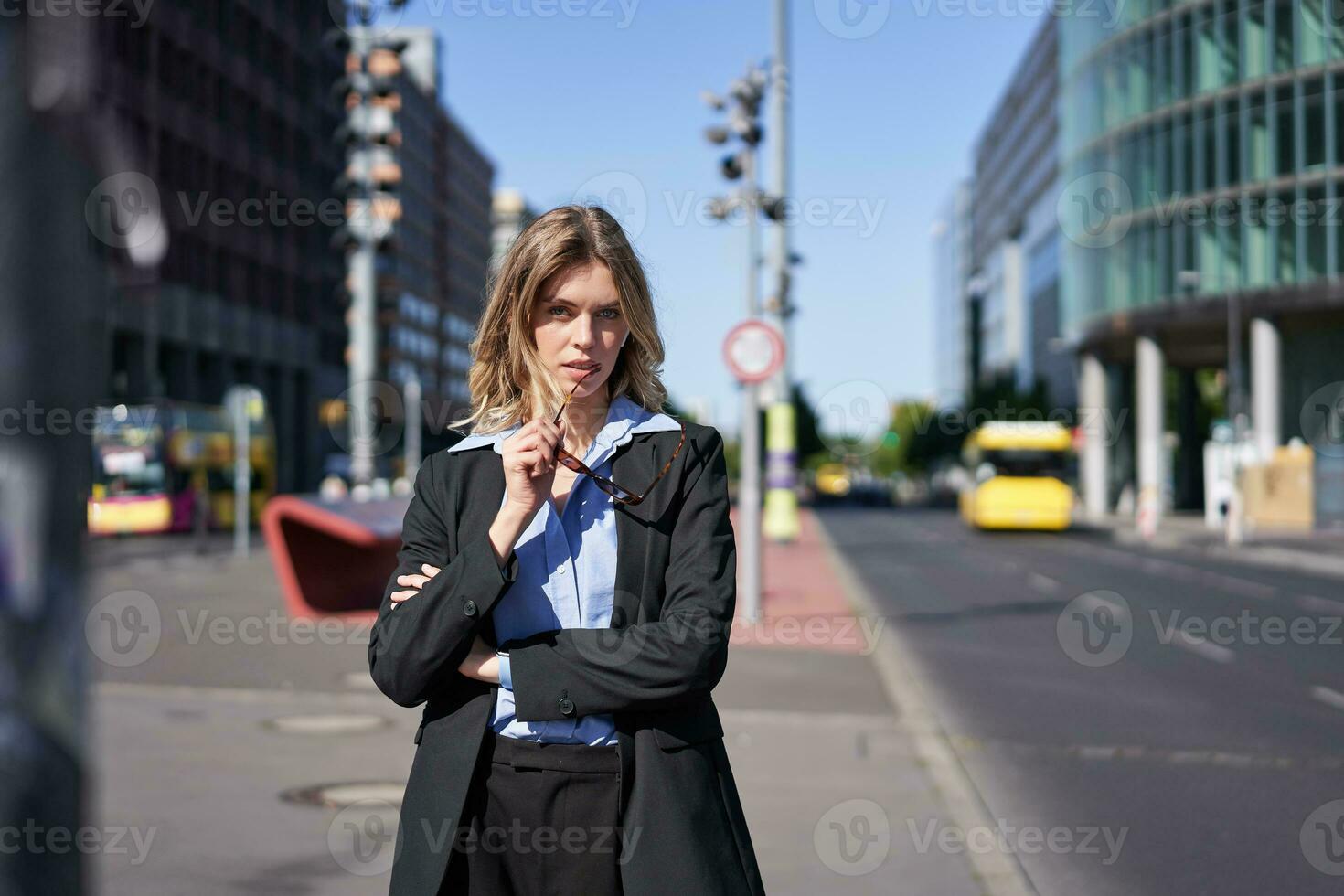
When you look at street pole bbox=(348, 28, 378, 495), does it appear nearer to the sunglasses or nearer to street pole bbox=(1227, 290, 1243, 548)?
the sunglasses

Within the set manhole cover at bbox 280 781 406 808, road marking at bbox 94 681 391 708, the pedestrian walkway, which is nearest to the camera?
manhole cover at bbox 280 781 406 808

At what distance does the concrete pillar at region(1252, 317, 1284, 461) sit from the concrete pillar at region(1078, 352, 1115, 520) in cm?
1063

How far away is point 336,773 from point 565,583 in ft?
16.0

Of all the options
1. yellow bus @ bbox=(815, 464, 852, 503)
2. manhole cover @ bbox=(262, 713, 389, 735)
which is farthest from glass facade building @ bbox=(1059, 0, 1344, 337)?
yellow bus @ bbox=(815, 464, 852, 503)

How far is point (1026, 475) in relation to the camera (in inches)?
1538

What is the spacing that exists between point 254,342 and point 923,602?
4325 cm

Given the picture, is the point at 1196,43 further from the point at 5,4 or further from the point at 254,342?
the point at 5,4

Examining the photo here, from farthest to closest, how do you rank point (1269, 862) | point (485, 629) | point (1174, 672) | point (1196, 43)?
1. point (1196, 43)
2. point (1174, 672)
3. point (1269, 862)
4. point (485, 629)

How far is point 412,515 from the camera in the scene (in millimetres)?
2332

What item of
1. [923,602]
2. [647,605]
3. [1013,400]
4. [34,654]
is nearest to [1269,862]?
[647,605]

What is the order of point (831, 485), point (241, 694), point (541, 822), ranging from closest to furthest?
point (541, 822)
point (241, 694)
point (831, 485)

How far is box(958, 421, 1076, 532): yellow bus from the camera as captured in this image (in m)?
38.9

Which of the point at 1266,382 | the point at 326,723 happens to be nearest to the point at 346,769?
the point at 326,723

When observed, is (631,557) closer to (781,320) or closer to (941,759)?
(941,759)
